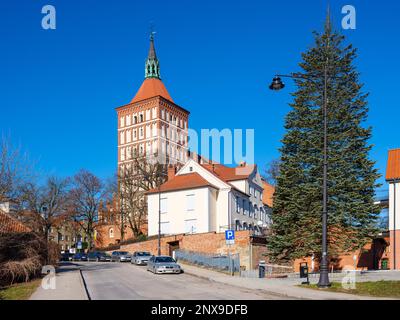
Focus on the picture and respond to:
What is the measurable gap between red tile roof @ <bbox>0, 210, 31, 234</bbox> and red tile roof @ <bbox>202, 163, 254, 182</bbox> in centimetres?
3412

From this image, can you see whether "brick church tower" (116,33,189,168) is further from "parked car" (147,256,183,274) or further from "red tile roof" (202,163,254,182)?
"parked car" (147,256,183,274)

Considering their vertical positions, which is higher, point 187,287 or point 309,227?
point 309,227

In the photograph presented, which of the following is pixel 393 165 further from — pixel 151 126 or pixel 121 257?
pixel 151 126

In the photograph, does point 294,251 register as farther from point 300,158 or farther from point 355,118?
point 355,118

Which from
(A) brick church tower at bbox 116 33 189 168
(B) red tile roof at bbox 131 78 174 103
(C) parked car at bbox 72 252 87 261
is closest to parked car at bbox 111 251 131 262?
(C) parked car at bbox 72 252 87 261

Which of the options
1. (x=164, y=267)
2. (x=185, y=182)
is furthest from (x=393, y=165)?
(x=185, y=182)

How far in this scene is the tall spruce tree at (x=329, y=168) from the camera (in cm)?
3200

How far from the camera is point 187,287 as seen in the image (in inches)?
904

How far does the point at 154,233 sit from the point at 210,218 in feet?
24.3

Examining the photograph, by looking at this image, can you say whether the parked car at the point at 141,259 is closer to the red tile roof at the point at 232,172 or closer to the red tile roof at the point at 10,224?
the red tile roof at the point at 10,224

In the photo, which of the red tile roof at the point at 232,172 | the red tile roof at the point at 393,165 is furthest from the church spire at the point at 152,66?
the red tile roof at the point at 393,165

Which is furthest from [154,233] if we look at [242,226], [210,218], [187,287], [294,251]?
[187,287]

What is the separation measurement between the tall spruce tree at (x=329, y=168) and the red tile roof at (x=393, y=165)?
16.8 feet

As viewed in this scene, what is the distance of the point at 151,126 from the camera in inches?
4532
